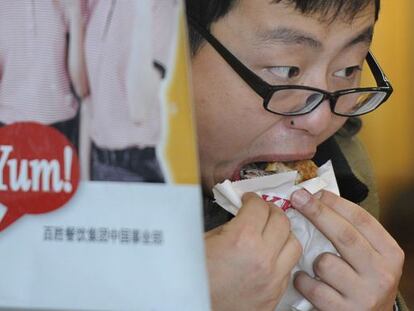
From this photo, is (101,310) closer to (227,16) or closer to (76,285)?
(76,285)

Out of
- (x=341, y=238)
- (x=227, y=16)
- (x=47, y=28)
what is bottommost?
(x=341, y=238)

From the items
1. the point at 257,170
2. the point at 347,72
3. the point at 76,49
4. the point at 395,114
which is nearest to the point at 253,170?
the point at 257,170

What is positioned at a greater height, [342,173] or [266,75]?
[266,75]

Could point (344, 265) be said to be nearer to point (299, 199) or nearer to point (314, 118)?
point (299, 199)

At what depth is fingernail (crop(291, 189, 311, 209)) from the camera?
101 cm

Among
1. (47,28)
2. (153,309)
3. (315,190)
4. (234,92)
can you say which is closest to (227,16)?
(234,92)

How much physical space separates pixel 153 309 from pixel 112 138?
0.16 m

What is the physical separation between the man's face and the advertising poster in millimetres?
449

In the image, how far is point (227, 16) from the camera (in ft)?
3.32

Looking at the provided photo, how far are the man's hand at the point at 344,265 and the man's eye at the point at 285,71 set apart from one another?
0.60 feet

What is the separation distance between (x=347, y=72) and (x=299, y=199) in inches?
9.5

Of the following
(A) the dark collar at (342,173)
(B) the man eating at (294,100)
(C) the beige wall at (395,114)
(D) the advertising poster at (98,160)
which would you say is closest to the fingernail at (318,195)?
(B) the man eating at (294,100)

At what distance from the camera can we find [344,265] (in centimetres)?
103

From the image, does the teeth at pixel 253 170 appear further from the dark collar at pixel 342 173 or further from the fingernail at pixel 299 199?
the dark collar at pixel 342 173
